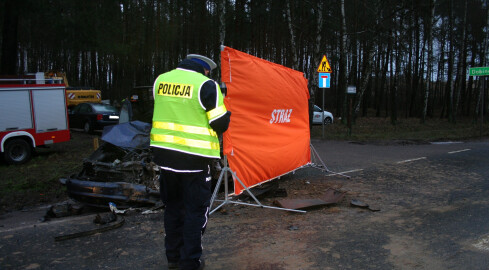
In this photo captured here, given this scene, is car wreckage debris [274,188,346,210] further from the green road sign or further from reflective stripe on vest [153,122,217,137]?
the green road sign

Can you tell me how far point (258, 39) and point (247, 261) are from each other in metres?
27.8

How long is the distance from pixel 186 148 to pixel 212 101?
18.7 inches

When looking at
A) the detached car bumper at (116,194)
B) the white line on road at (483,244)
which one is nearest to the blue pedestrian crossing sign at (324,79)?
the detached car bumper at (116,194)

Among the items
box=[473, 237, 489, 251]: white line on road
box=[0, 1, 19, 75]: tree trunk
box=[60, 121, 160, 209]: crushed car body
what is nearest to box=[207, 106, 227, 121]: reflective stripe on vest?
box=[60, 121, 160, 209]: crushed car body

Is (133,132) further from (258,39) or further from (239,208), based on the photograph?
(258,39)

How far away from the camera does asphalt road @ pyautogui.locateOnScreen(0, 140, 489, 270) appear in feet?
12.6

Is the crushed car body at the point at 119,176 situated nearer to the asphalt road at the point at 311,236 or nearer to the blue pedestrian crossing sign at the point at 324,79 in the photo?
the asphalt road at the point at 311,236

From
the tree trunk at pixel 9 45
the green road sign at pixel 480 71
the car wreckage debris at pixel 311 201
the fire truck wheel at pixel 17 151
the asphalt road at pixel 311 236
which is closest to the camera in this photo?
A: the asphalt road at pixel 311 236

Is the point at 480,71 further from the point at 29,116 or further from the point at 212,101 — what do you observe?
the point at 29,116

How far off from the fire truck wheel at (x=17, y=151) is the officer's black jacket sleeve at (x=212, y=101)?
944cm

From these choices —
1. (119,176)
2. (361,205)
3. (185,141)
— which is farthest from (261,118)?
(185,141)

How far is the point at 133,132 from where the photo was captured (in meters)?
6.68

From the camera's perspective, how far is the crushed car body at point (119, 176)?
5.74 meters

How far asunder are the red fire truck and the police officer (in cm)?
902
